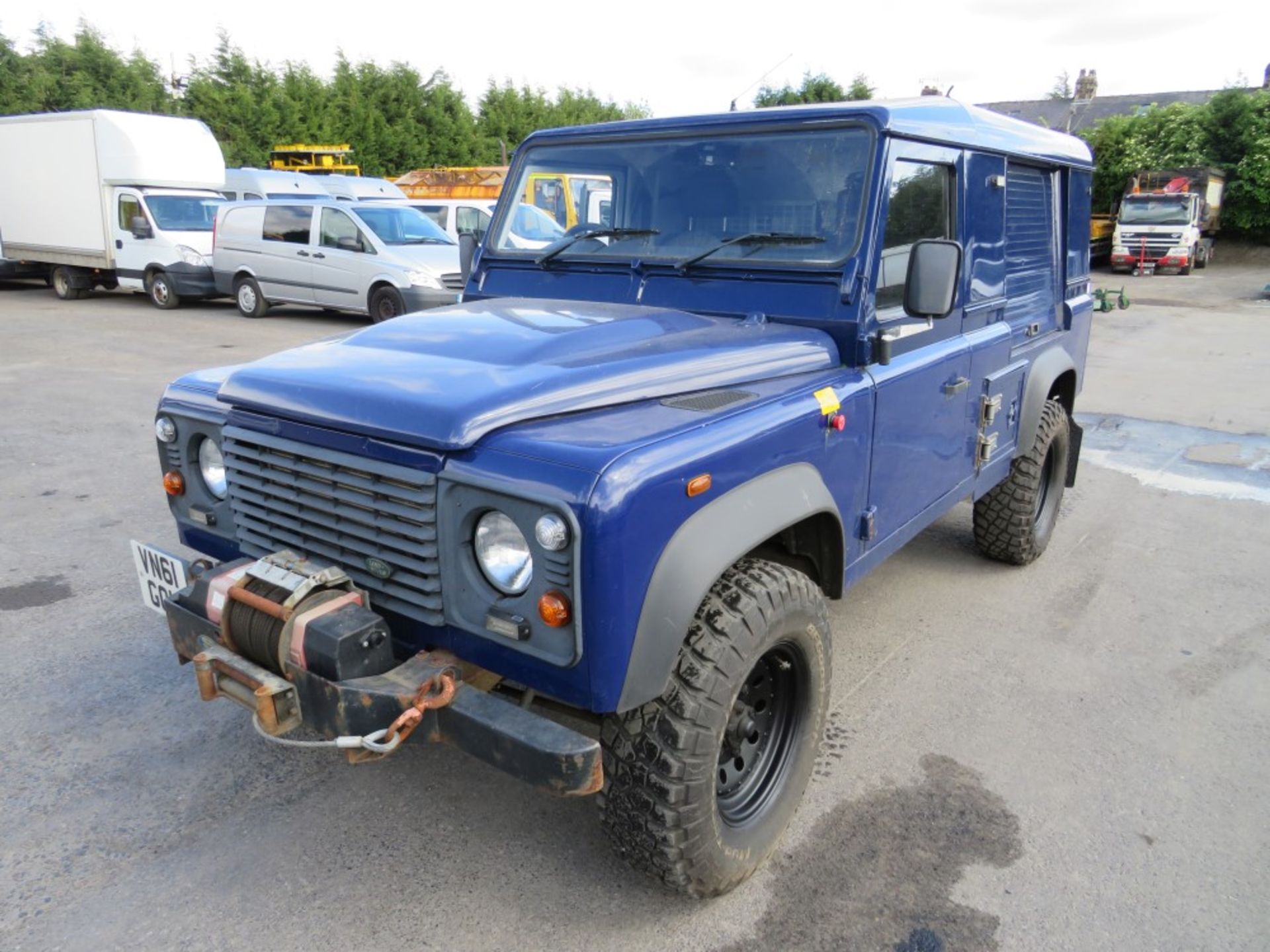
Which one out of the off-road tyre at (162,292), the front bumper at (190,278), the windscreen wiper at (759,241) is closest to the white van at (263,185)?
the off-road tyre at (162,292)

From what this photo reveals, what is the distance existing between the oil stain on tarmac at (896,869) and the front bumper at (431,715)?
2.68 ft

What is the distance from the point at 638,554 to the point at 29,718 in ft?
8.87

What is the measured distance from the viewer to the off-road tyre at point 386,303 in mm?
12477

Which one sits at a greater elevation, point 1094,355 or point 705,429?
point 705,429

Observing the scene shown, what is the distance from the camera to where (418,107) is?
35.6 meters

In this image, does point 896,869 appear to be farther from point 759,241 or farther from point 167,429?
point 167,429

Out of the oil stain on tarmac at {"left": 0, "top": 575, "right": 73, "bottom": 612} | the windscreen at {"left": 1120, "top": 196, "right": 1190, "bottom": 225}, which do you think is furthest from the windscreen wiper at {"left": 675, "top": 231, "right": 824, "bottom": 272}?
the windscreen at {"left": 1120, "top": 196, "right": 1190, "bottom": 225}

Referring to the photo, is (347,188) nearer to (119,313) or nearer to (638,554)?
(119,313)

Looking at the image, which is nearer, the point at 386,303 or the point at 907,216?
the point at 907,216

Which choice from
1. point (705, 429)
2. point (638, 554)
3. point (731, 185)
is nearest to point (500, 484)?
point (638, 554)

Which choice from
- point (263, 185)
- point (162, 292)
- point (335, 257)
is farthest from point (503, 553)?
point (263, 185)

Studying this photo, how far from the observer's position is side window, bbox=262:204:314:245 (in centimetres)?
1354

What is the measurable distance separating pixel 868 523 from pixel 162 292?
50.8 feet

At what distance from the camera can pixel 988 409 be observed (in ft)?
13.3
